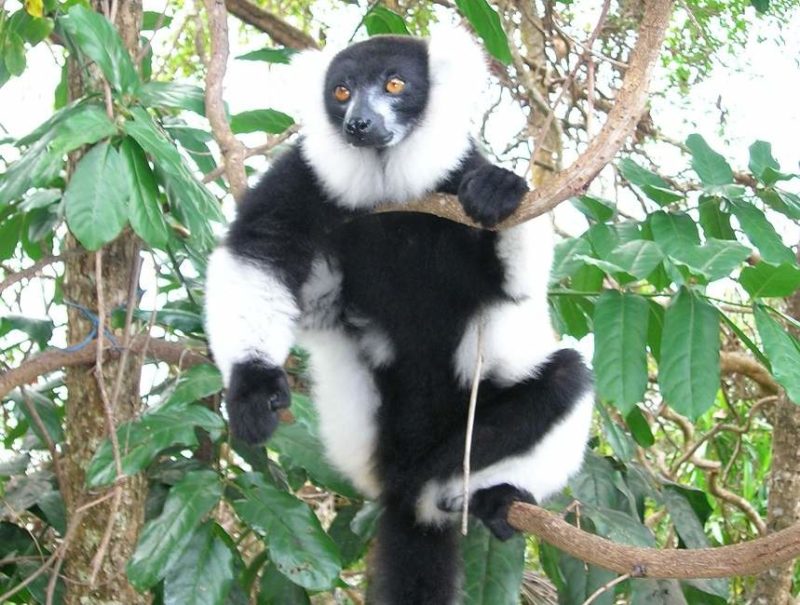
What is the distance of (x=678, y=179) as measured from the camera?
17.2ft

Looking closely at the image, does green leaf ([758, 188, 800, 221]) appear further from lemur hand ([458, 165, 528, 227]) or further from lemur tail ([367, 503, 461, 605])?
lemur tail ([367, 503, 461, 605])

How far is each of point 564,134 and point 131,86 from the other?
3130mm

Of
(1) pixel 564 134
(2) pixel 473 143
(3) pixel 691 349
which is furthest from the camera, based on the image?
(1) pixel 564 134

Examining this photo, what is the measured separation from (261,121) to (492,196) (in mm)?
1462

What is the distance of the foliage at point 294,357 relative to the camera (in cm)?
271

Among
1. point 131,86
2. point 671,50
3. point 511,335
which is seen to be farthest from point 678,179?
point 131,86

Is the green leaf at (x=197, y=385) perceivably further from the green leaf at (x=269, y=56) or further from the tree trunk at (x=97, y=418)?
the green leaf at (x=269, y=56)

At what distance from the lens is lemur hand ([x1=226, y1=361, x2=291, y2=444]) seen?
2748 millimetres

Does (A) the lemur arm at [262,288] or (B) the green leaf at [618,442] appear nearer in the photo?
(A) the lemur arm at [262,288]

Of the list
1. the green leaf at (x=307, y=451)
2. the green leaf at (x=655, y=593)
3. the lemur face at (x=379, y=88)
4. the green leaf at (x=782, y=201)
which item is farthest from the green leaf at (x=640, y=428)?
the lemur face at (x=379, y=88)

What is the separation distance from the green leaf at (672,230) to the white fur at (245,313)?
1154 millimetres

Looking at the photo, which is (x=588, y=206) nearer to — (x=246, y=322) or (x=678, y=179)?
(x=246, y=322)

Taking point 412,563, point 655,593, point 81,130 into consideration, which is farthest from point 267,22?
point 655,593

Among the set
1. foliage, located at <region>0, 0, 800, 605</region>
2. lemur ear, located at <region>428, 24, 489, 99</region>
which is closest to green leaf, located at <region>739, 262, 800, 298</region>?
foliage, located at <region>0, 0, 800, 605</region>
